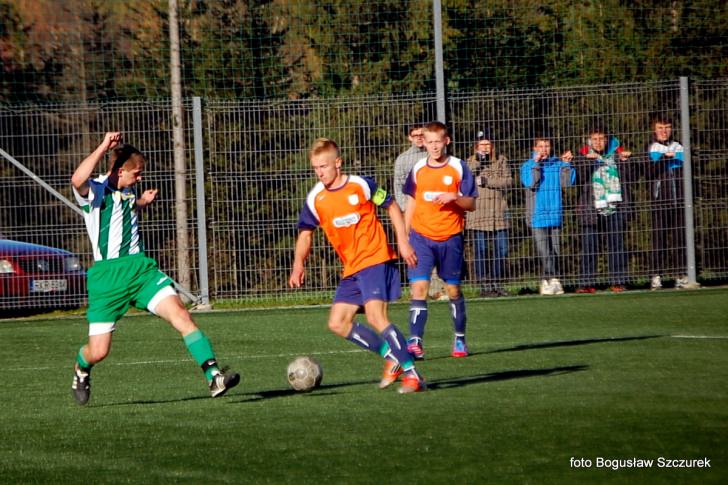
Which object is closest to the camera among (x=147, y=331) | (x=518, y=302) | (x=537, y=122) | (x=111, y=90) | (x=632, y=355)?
(x=632, y=355)

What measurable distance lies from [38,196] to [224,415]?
34.3 ft

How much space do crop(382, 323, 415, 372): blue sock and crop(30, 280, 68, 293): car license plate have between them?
9.82 meters

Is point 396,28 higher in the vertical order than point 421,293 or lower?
higher

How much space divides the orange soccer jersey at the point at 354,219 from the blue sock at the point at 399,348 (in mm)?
545

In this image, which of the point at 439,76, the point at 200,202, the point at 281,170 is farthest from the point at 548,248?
the point at 200,202

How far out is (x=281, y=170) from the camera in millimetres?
17328

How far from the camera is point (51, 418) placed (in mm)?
8062

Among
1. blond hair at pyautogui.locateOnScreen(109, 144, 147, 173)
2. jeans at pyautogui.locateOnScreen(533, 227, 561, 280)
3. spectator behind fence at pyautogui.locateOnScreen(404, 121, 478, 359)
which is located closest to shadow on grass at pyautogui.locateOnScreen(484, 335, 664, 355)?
spectator behind fence at pyautogui.locateOnScreen(404, 121, 478, 359)

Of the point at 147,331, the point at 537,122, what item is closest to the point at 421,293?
the point at 147,331

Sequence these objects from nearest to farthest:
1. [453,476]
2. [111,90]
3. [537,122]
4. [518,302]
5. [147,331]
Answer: [453,476] < [147,331] < [518,302] < [537,122] < [111,90]

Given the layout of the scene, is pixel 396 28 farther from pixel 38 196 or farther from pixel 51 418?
pixel 51 418

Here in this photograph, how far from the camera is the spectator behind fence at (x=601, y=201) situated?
1752 centimetres

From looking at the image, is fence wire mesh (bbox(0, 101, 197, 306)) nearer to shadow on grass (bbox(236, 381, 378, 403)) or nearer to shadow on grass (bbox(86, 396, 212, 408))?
shadow on grass (bbox(236, 381, 378, 403))

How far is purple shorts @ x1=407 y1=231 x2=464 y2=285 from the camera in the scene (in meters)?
11.2
